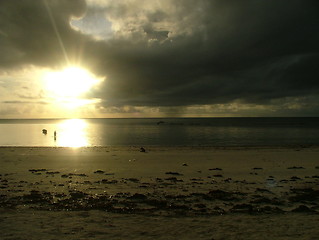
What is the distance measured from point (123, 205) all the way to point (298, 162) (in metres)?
19.3

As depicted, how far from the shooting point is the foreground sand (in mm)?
9109

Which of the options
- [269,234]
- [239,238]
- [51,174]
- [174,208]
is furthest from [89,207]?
[51,174]

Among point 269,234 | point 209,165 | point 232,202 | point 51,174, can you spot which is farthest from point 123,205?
point 209,165

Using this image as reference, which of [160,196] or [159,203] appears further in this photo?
[160,196]

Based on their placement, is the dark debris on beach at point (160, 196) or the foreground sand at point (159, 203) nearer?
the foreground sand at point (159, 203)

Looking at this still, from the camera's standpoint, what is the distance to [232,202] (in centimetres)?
1241

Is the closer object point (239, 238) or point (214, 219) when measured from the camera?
point (239, 238)

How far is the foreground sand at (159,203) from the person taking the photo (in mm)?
9109

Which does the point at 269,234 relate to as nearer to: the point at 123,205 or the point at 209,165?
the point at 123,205

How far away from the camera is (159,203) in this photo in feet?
40.1

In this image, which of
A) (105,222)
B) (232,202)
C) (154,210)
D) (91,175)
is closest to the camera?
(105,222)

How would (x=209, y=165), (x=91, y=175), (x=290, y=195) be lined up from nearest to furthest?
(x=290, y=195) < (x=91, y=175) < (x=209, y=165)

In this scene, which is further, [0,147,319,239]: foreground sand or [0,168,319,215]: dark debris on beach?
[0,168,319,215]: dark debris on beach

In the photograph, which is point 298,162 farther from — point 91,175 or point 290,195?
point 91,175
